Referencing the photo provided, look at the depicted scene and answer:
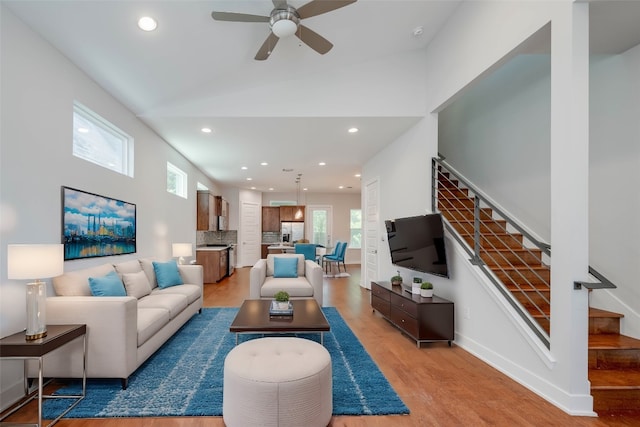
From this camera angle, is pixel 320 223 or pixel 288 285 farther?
pixel 320 223

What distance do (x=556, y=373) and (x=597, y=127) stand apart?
93.5 inches

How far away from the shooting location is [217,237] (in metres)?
9.55

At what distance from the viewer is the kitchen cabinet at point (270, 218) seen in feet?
35.9

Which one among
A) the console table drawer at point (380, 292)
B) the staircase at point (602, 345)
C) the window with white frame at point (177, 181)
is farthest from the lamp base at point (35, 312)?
the window with white frame at point (177, 181)

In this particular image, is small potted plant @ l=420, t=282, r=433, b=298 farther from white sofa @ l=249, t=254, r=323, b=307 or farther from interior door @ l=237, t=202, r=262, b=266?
interior door @ l=237, t=202, r=262, b=266

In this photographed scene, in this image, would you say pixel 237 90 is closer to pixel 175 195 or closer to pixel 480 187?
pixel 175 195

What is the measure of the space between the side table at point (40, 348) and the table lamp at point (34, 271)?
0.29ft

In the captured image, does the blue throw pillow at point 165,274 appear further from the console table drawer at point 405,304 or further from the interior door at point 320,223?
the interior door at point 320,223

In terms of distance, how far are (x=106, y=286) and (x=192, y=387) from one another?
128cm

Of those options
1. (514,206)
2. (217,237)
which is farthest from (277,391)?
(217,237)

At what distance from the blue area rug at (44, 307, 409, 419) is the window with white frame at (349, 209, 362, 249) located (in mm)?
8007

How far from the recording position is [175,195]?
19.0ft

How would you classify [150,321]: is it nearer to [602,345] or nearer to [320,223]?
[602,345]

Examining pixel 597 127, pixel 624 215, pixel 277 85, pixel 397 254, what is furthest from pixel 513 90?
pixel 277 85
